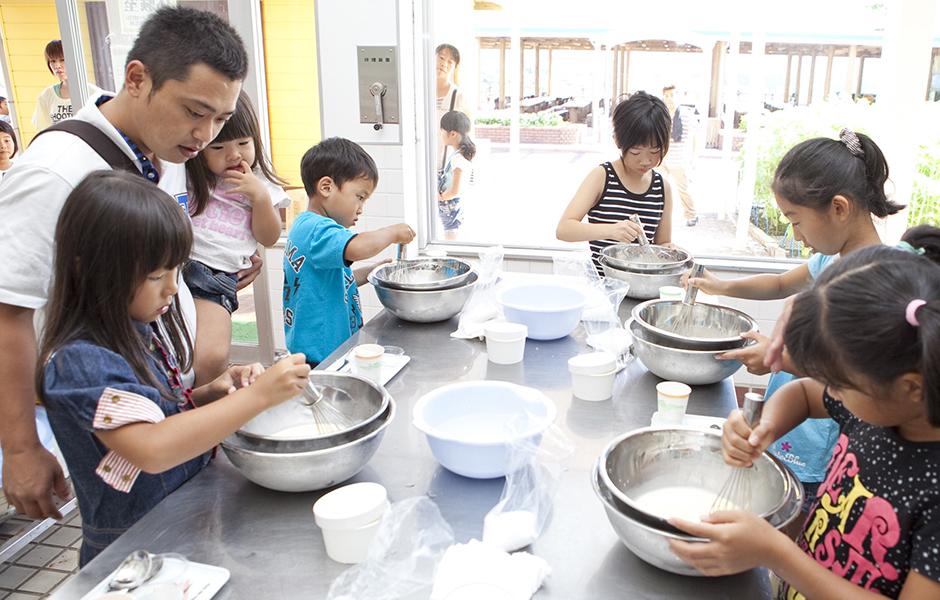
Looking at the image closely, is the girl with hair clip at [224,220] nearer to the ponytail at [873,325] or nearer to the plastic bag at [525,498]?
the plastic bag at [525,498]

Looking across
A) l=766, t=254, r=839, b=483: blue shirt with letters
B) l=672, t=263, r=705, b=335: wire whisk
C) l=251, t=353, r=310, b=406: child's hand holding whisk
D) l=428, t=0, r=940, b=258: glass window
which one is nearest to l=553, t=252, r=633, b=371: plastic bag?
l=672, t=263, r=705, b=335: wire whisk

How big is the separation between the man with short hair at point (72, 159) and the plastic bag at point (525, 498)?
0.89m

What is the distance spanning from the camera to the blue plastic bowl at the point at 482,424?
47.2 inches

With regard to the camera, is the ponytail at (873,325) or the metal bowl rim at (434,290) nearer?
the ponytail at (873,325)

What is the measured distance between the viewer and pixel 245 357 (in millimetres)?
4195

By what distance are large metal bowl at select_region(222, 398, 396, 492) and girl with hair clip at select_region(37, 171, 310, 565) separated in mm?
61

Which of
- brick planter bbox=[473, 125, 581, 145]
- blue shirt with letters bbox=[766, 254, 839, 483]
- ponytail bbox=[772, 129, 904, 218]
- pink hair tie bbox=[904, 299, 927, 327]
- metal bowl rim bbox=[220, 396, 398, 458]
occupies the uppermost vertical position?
brick planter bbox=[473, 125, 581, 145]

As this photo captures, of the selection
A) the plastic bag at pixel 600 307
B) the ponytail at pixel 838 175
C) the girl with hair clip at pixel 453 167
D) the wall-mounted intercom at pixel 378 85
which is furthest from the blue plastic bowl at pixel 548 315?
the girl with hair clip at pixel 453 167

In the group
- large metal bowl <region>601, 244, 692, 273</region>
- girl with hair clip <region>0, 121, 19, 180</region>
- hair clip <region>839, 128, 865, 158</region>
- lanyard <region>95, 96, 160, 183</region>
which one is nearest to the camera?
lanyard <region>95, 96, 160, 183</region>

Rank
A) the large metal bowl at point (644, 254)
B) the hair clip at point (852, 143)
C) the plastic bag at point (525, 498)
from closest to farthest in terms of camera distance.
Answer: the plastic bag at point (525, 498) < the hair clip at point (852, 143) < the large metal bowl at point (644, 254)

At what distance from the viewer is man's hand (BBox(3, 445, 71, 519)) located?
1.27m

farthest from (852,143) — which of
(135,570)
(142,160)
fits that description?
(135,570)

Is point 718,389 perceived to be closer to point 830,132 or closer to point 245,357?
point 830,132

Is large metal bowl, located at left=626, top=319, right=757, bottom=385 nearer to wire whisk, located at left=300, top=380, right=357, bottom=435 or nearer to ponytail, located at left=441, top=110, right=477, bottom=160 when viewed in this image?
wire whisk, located at left=300, top=380, right=357, bottom=435
